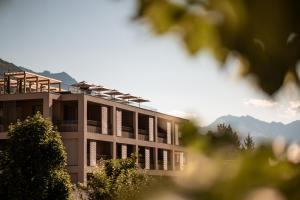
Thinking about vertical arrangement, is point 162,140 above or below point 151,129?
below

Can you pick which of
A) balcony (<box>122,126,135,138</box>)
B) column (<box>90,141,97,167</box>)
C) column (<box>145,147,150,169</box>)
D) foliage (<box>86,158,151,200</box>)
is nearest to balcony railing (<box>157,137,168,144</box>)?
column (<box>145,147,150,169</box>)

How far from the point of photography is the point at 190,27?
1195 mm

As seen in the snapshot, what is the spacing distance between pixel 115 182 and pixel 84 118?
19.4 meters

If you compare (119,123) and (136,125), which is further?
(136,125)

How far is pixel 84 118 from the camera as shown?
5038 cm

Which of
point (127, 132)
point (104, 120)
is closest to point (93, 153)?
point (104, 120)

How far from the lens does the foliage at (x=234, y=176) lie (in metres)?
1.03

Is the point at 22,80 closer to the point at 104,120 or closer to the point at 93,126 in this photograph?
the point at 93,126

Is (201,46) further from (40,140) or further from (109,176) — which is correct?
(109,176)

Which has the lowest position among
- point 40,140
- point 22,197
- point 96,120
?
point 22,197

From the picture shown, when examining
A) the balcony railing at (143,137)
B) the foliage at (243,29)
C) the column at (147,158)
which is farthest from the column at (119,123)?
the foliage at (243,29)

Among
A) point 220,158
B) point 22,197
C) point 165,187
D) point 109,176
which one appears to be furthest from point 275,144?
point 109,176

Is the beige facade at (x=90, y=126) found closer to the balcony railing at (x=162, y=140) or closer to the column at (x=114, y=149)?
the column at (x=114, y=149)

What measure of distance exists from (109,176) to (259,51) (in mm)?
31982
